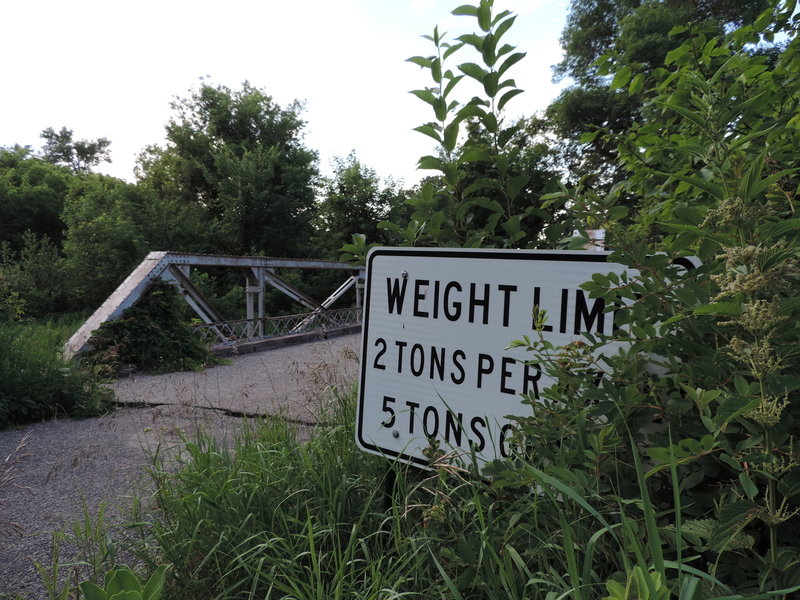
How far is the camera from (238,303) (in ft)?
61.3

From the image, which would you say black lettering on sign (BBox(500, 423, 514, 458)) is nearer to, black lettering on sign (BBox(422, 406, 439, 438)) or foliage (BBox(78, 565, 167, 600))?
black lettering on sign (BBox(422, 406, 439, 438))

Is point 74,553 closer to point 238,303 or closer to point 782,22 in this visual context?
point 782,22

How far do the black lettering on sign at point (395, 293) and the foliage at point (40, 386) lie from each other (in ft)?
13.4

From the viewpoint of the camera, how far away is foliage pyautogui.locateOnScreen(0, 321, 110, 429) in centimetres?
464

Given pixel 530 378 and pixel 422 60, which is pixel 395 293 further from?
pixel 422 60

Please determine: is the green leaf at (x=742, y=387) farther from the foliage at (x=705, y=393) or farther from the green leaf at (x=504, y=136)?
the green leaf at (x=504, y=136)

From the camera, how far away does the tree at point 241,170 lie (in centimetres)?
2364

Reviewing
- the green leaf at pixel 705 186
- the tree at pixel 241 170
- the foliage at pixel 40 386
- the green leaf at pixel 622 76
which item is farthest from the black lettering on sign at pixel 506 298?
the tree at pixel 241 170

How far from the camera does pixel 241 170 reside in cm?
2348

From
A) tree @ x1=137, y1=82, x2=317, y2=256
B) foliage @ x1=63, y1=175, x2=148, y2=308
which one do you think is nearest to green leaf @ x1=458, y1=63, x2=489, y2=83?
foliage @ x1=63, y1=175, x2=148, y2=308

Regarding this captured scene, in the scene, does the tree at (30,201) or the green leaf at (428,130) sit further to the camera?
the tree at (30,201)

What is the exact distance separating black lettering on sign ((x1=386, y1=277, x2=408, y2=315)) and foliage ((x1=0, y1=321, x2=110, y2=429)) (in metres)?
4.10

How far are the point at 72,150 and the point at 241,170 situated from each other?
124ft

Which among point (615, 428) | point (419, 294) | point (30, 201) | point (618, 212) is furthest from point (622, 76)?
point (30, 201)
